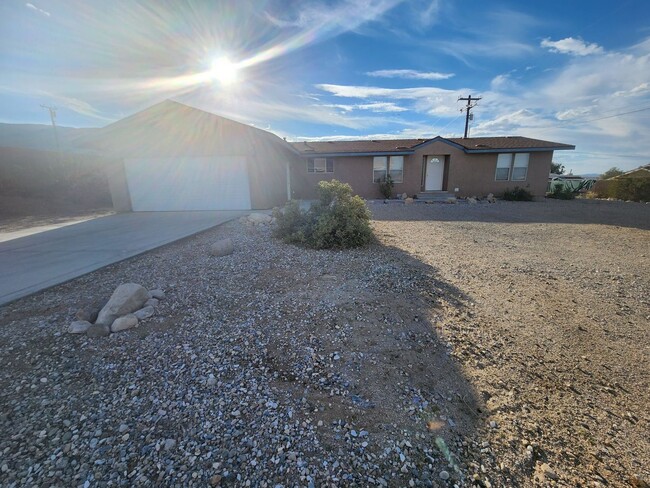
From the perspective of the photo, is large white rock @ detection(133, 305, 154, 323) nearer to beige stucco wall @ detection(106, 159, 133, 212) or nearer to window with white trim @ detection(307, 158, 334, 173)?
beige stucco wall @ detection(106, 159, 133, 212)

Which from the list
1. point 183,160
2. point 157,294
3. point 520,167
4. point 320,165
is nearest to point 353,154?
point 320,165

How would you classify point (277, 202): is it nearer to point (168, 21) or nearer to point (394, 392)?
point (168, 21)

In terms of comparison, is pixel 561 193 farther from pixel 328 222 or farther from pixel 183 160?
pixel 183 160

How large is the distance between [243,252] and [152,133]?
9189 mm

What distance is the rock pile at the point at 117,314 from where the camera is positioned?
301 centimetres

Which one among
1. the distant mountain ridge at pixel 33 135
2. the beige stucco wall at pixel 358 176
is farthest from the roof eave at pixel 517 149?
the distant mountain ridge at pixel 33 135

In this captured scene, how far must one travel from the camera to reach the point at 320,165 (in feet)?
54.6

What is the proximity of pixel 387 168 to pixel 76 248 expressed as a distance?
1426cm

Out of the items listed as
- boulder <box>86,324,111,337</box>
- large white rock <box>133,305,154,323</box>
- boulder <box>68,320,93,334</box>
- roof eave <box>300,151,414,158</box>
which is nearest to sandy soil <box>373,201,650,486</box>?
large white rock <box>133,305,154,323</box>

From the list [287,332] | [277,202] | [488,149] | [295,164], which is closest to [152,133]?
[277,202]

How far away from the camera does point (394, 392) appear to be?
2287 mm

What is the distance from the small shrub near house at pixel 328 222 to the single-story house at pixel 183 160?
5.37 metres

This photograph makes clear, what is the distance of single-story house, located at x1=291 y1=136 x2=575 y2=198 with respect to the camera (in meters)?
15.9

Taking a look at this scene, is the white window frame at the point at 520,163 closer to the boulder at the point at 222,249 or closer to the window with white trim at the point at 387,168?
the window with white trim at the point at 387,168
